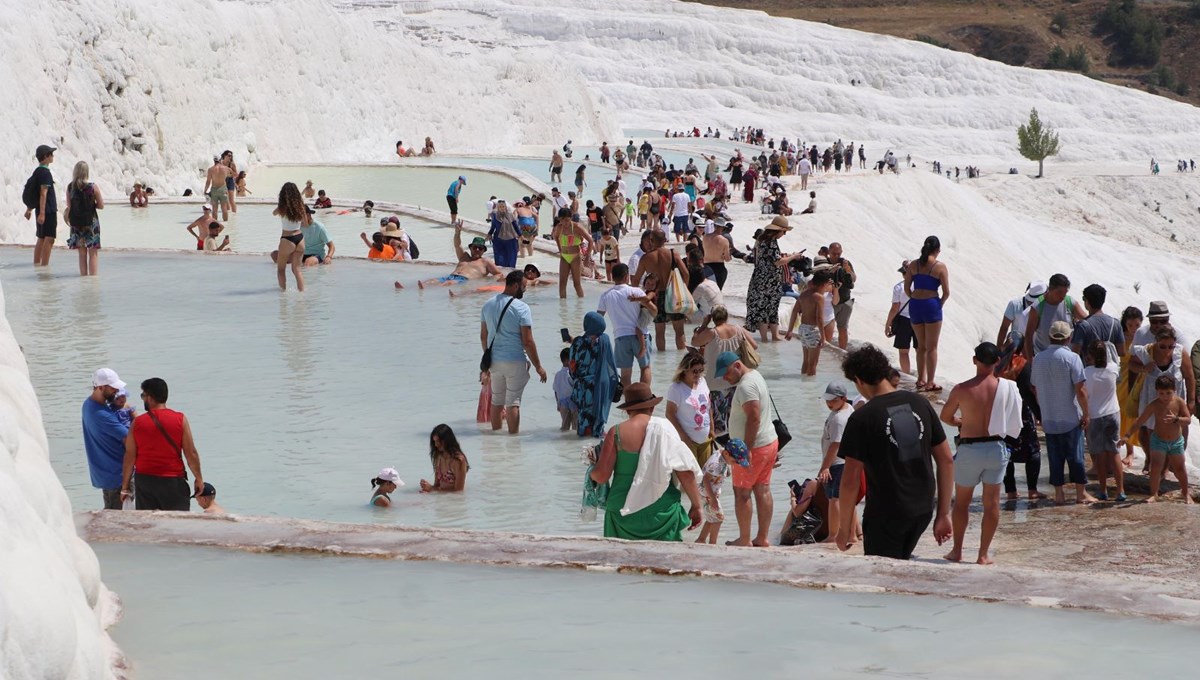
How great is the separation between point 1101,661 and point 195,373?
8.88 metres

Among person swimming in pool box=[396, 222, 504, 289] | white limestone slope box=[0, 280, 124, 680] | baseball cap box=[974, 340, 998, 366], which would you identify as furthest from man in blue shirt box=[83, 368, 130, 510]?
person swimming in pool box=[396, 222, 504, 289]

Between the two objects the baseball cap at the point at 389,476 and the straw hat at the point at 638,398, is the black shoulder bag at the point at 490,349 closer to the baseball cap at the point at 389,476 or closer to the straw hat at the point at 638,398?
the baseball cap at the point at 389,476

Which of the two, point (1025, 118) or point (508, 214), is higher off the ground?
point (1025, 118)

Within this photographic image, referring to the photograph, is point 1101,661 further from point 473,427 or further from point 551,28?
point 551,28

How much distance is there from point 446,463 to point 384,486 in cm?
42

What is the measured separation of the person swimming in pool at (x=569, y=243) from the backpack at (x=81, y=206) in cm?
494

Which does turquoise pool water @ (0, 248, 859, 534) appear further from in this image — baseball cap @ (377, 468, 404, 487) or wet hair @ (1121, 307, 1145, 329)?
wet hair @ (1121, 307, 1145, 329)

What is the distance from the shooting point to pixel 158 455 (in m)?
7.68

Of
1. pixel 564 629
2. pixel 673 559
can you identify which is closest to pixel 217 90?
pixel 673 559

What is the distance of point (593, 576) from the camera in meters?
5.75

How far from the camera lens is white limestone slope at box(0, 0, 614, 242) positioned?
29.1m

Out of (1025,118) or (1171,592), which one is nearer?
(1171,592)

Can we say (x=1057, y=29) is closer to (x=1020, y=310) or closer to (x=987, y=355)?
(x=1020, y=310)

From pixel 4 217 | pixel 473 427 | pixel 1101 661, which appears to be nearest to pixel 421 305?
pixel 473 427
